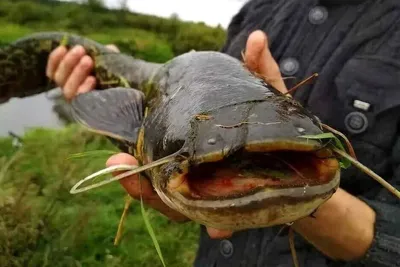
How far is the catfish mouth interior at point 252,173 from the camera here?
1146 mm

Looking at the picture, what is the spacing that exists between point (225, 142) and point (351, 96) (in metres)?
1.16

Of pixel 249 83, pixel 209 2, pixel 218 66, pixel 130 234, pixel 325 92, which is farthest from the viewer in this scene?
pixel 209 2

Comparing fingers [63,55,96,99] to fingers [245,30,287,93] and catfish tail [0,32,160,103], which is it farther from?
fingers [245,30,287,93]

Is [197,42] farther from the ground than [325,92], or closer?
closer

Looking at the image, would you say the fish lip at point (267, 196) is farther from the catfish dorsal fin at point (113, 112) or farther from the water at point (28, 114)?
the water at point (28, 114)

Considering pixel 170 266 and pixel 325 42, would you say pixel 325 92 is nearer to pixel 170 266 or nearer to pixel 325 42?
pixel 325 42

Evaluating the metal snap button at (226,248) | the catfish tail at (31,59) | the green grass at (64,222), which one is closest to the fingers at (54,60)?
the catfish tail at (31,59)

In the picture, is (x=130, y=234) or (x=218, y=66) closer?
(x=218, y=66)

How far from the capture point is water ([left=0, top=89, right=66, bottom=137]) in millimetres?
5348

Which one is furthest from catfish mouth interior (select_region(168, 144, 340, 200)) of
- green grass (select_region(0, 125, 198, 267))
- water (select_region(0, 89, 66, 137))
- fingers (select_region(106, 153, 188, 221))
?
water (select_region(0, 89, 66, 137))

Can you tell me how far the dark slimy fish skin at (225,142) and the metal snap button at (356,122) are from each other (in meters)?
0.56

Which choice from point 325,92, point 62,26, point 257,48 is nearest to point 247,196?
point 257,48

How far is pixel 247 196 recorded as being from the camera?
1.10 metres

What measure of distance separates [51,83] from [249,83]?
2.40 m
